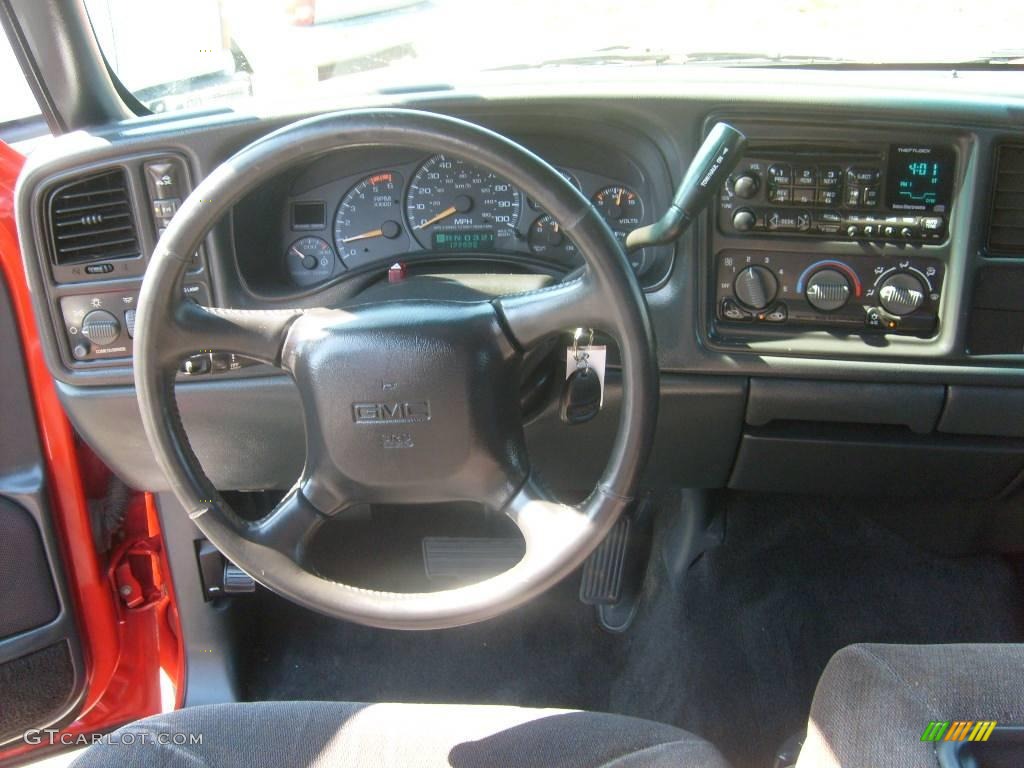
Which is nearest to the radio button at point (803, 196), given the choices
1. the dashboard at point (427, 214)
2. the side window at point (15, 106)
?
the dashboard at point (427, 214)

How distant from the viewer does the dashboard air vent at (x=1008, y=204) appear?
1393 mm

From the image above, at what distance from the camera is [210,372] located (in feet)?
5.06

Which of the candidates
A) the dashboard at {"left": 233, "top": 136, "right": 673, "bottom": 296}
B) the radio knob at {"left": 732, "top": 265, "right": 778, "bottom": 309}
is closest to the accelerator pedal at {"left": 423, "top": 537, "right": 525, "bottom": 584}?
the dashboard at {"left": 233, "top": 136, "right": 673, "bottom": 296}

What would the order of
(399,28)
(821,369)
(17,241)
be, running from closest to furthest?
(821,369), (17,241), (399,28)

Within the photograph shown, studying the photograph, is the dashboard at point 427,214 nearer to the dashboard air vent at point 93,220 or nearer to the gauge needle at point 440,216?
the gauge needle at point 440,216

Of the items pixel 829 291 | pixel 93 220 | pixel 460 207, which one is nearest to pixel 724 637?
pixel 829 291

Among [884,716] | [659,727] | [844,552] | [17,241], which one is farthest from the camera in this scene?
[844,552]

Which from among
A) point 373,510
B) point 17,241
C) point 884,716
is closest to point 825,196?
point 884,716

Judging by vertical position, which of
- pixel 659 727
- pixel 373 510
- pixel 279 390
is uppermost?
pixel 279 390

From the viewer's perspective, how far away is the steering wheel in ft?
3.48

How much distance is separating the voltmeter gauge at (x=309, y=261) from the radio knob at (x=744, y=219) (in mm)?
693

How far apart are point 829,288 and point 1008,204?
29cm

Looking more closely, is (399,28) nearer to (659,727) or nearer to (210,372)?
(210,372)

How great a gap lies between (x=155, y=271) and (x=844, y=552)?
158 cm
